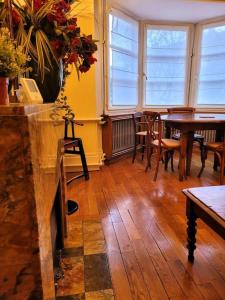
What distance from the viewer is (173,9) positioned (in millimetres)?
3971

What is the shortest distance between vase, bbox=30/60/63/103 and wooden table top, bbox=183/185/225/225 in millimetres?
1018

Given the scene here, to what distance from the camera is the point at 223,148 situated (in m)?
2.96

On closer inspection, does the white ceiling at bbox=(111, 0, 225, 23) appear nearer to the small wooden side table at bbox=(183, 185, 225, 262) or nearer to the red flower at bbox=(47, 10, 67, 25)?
the red flower at bbox=(47, 10, 67, 25)

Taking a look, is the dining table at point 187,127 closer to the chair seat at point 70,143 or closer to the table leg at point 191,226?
the chair seat at point 70,143

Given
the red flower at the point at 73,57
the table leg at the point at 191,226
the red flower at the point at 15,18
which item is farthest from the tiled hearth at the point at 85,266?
the red flower at the point at 15,18

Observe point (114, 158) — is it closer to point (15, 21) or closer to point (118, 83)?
point (118, 83)

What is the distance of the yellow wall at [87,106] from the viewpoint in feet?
10.5

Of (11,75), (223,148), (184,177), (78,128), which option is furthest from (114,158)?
(11,75)

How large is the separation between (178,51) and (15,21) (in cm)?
417

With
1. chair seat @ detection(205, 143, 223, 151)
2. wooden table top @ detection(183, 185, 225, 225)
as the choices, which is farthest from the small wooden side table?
chair seat @ detection(205, 143, 223, 151)

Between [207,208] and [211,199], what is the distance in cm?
10

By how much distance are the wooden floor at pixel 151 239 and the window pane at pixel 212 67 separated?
2206 millimetres

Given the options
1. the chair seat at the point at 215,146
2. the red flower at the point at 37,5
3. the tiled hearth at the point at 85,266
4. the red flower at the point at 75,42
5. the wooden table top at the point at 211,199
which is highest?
the red flower at the point at 37,5

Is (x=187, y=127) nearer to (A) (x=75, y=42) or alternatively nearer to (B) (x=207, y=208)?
(B) (x=207, y=208)
